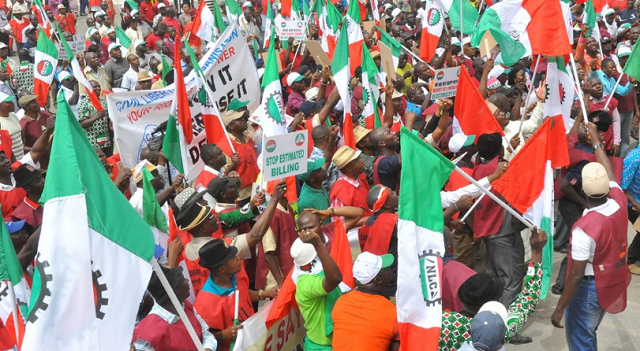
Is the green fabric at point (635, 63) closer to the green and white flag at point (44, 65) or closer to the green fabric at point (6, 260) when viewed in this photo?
the green fabric at point (6, 260)

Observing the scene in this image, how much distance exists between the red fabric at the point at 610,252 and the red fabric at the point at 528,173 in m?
0.54

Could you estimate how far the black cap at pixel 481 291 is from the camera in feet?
14.6

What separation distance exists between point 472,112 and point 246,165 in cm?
241

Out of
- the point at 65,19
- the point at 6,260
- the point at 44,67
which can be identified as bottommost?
the point at 65,19

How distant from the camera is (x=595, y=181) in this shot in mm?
5250

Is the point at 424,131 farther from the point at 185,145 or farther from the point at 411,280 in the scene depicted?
the point at 411,280

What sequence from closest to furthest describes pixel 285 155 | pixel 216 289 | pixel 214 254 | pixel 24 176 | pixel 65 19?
pixel 214 254
pixel 216 289
pixel 285 155
pixel 24 176
pixel 65 19

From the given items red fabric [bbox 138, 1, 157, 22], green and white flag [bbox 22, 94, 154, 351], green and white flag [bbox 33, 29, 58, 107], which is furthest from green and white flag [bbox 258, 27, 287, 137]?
red fabric [bbox 138, 1, 157, 22]

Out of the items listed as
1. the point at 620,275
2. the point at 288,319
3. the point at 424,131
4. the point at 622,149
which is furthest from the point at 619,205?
the point at 622,149

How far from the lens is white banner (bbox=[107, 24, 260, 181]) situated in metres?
8.09

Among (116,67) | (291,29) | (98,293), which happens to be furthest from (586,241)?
(116,67)

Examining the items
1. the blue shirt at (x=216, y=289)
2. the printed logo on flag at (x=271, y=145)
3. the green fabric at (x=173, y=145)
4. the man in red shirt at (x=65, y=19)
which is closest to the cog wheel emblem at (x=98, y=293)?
the blue shirt at (x=216, y=289)

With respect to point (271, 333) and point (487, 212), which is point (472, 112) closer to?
point (487, 212)

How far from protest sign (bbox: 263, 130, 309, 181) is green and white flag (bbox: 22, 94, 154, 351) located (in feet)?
7.87
